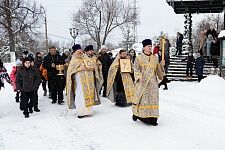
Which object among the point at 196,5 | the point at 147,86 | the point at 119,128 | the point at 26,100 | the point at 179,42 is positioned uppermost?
the point at 196,5

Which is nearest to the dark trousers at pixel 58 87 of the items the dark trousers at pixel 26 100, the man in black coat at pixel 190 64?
the dark trousers at pixel 26 100

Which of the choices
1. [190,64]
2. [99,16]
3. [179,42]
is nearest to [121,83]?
[190,64]

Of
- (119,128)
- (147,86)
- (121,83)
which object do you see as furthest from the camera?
(121,83)

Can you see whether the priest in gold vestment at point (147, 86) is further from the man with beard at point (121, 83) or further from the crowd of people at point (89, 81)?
the man with beard at point (121, 83)

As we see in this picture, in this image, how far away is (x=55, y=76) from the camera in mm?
11344

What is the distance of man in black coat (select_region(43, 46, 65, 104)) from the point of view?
11.2 metres

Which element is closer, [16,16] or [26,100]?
[26,100]

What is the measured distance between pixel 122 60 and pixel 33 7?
83.0ft

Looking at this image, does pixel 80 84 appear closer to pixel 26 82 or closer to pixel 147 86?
pixel 26 82

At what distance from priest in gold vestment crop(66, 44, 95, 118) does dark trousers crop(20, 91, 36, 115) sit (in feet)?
3.48

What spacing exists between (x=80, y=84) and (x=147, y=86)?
195 centimetres

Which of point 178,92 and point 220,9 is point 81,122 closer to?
point 178,92

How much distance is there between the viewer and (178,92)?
1195 cm

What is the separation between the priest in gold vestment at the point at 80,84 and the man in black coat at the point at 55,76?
76.8 inches
